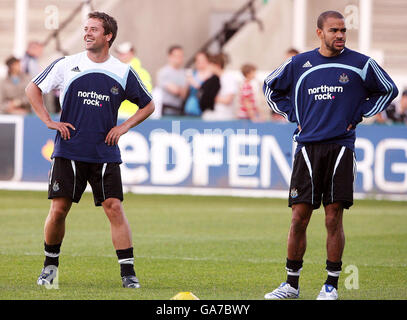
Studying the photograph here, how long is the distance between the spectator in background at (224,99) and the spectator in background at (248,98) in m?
0.19

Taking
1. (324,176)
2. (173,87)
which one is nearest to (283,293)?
(324,176)

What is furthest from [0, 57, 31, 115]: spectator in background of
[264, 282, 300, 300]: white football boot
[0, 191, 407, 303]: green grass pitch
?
[264, 282, 300, 300]: white football boot

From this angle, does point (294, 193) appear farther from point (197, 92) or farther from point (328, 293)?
point (197, 92)

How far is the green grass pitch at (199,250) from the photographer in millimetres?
8898

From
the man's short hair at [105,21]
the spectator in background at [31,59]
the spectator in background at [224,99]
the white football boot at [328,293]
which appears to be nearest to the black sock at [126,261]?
the white football boot at [328,293]

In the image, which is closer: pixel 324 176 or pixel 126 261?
pixel 324 176

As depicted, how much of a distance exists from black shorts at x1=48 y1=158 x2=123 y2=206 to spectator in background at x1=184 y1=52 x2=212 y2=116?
35.5 feet

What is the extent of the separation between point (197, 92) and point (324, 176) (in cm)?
1155

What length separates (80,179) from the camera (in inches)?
351

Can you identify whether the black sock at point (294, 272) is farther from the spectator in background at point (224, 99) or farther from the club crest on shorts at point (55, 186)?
the spectator in background at point (224, 99)

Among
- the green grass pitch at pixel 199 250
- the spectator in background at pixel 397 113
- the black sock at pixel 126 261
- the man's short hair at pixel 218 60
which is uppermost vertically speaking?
the man's short hair at pixel 218 60

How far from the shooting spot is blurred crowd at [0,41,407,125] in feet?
64.2
